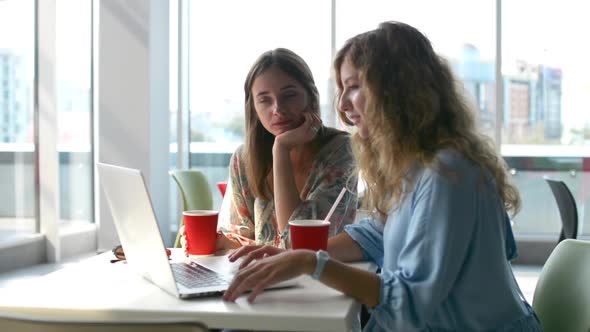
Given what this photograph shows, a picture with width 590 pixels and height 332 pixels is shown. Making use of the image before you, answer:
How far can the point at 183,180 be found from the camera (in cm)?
323

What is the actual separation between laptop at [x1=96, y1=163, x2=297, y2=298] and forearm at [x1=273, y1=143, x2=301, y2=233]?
1.59 ft

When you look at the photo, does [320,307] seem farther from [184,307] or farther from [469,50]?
[469,50]

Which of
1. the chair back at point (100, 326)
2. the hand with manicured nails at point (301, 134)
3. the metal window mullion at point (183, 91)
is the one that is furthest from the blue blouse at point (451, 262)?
the metal window mullion at point (183, 91)

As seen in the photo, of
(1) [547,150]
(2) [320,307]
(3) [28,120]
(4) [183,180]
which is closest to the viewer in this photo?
(2) [320,307]

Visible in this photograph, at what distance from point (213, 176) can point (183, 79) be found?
87 centimetres

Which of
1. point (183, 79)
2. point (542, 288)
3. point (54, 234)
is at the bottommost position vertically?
point (54, 234)

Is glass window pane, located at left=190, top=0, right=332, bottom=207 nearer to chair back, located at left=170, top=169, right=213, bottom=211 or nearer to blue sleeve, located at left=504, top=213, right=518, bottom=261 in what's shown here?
chair back, located at left=170, top=169, right=213, bottom=211

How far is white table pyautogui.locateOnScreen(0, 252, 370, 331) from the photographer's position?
3.62ft

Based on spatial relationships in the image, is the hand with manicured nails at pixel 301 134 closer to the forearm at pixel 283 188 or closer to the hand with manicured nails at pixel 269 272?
the forearm at pixel 283 188

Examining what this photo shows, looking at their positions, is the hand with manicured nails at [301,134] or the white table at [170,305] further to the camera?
the hand with manicured nails at [301,134]

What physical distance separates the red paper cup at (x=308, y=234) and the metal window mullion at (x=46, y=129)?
12.4ft

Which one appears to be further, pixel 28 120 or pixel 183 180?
pixel 28 120

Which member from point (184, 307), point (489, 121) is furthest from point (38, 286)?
point (489, 121)

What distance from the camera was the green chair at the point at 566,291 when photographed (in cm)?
134
